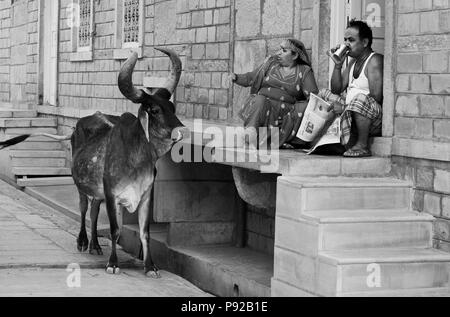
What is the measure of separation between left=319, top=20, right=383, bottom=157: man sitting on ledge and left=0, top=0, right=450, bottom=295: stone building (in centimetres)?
13

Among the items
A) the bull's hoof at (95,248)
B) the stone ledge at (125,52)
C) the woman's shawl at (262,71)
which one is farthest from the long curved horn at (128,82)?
the stone ledge at (125,52)

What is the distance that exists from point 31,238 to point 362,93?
526 cm

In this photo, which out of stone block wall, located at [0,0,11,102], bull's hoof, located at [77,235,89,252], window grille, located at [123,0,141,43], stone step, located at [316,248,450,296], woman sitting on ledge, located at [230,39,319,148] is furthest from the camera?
stone block wall, located at [0,0,11,102]

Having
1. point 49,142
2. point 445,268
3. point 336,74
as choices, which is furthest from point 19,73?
point 445,268

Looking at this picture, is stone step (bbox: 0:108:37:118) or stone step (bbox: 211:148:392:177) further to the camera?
stone step (bbox: 0:108:37:118)

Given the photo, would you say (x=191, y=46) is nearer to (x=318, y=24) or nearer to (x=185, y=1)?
(x=185, y=1)

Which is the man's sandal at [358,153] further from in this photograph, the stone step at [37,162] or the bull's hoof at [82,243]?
the stone step at [37,162]

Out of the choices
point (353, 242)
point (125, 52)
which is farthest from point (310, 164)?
point (125, 52)

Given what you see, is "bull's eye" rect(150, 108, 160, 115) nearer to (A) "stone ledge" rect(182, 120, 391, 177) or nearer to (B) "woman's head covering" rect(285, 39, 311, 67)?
(A) "stone ledge" rect(182, 120, 391, 177)

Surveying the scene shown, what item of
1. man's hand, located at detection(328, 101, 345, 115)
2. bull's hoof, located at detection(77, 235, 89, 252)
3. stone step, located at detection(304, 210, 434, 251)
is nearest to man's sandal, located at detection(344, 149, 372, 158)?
man's hand, located at detection(328, 101, 345, 115)

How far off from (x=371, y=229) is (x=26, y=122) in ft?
44.4

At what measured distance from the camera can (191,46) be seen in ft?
43.1

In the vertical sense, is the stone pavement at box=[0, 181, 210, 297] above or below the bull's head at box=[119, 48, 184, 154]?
below

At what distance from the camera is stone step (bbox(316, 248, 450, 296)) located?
24.8 feet
